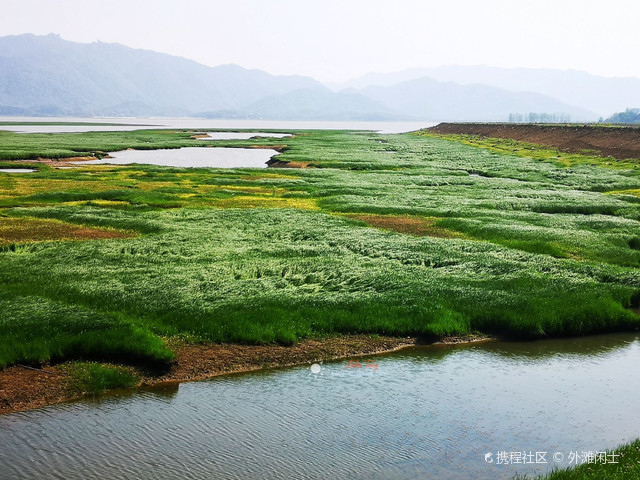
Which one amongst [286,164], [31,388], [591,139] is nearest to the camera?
[31,388]

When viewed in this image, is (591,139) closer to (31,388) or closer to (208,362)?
(208,362)

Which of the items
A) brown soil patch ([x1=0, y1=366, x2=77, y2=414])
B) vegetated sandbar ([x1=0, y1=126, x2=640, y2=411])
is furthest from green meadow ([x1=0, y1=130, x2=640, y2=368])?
brown soil patch ([x1=0, y1=366, x2=77, y2=414])

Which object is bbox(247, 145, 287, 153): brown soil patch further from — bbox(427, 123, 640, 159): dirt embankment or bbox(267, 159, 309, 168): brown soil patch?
bbox(427, 123, 640, 159): dirt embankment

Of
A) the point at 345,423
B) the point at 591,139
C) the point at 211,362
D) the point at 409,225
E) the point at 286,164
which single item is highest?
the point at 591,139

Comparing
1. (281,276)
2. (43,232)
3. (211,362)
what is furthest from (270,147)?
(211,362)

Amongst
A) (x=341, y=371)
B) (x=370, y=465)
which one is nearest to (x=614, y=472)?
(x=370, y=465)

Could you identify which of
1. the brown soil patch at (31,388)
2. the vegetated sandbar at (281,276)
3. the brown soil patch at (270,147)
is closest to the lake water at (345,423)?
the brown soil patch at (31,388)

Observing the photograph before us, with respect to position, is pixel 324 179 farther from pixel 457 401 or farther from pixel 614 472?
pixel 614 472
